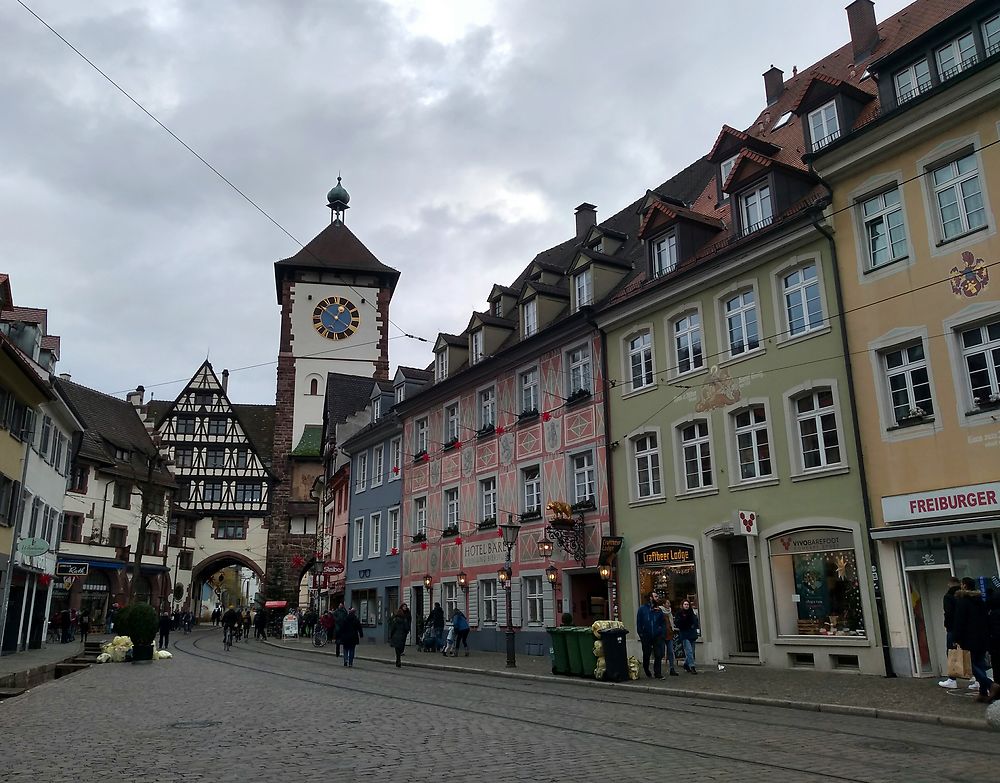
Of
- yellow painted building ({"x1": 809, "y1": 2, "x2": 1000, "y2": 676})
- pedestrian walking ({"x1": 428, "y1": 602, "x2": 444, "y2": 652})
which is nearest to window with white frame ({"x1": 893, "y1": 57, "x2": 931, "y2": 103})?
yellow painted building ({"x1": 809, "y1": 2, "x2": 1000, "y2": 676})

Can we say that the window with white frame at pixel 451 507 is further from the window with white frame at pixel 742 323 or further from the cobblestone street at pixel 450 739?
the cobblestone street at pixel 450 739

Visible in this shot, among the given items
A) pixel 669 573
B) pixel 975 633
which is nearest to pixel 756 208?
pixel 669 573

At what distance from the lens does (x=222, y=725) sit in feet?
36.5

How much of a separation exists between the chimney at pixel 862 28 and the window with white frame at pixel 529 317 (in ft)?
37.5

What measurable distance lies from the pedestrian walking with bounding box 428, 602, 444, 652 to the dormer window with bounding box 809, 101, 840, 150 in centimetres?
1811

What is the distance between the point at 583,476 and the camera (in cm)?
2591

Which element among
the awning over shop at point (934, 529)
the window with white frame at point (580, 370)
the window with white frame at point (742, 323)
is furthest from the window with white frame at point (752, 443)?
the window with white frame at point (580, 370)

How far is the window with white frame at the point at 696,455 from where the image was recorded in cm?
2172

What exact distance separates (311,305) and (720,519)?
4736 cm

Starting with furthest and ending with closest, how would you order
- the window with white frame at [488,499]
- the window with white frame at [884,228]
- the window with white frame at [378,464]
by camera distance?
1. the window with white frame at [378,464]
2. the window with white frame at [488,499]
3. the window with white frame at [884,228]

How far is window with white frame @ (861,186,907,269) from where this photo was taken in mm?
17781

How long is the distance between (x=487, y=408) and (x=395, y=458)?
8026 millimetres

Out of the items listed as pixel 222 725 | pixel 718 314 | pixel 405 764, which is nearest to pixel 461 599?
pixel 718 314

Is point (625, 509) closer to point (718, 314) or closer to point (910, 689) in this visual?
point (718, 314)
